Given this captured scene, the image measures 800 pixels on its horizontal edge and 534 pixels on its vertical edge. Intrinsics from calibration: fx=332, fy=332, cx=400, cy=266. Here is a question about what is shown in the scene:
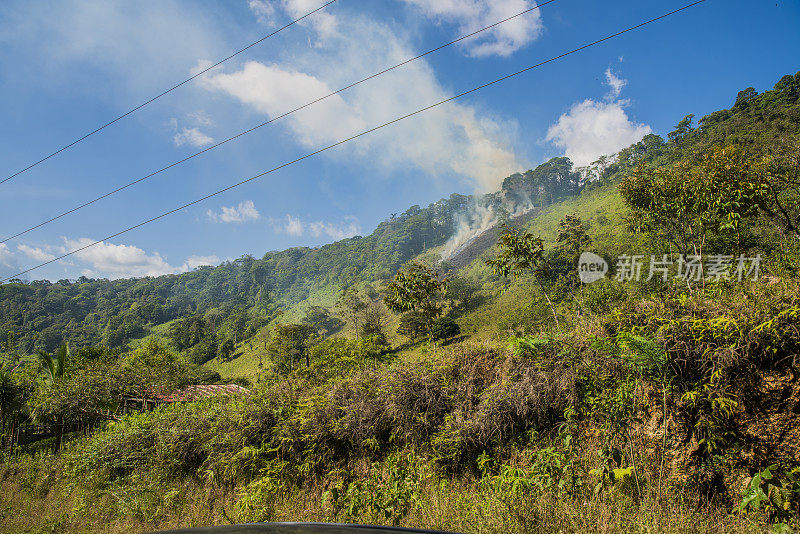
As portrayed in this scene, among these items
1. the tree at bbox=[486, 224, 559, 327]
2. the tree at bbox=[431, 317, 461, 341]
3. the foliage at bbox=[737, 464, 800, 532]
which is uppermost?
the tree at bbox=[486, 224, 559, 327]

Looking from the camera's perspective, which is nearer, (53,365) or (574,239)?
(53,365)

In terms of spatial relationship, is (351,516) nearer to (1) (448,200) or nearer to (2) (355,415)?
(2) (355,415)

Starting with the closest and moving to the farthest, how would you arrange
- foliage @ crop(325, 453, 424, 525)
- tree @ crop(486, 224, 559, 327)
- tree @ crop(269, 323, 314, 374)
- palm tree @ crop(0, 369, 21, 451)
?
foliage @ crop(325, 453, 424, 525) < tree @ crop(486, 224, 559, 327) < palm tree @ crop(0, 369, 21, 451) < tree @ crop(269, 323, 314, 374)

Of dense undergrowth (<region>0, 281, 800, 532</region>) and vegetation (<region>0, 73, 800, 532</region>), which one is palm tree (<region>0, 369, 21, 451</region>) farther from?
dense undergrowth (<region>0, 281, 800, 532</region>)

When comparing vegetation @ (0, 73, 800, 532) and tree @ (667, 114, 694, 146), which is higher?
tree @ (667, 114, 694, 146)

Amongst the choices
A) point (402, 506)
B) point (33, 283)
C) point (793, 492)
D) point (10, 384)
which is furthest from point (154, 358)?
point (33, 283)

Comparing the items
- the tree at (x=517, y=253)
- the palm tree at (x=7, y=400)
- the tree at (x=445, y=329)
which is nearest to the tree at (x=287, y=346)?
the tree at (x=445, y=329)

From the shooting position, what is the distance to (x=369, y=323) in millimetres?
48406

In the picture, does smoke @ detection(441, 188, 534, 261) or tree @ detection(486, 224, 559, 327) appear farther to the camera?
smoke @ detection(441, 188, 534, 261)

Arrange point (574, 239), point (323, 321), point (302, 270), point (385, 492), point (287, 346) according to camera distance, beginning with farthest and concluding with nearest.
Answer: point (302, 270)
point (323, 321)
point (287, 346)
point (574, 239)
point (385, 492)

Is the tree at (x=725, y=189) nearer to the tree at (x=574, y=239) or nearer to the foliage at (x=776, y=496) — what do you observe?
the foliage at (x=776, y=496)

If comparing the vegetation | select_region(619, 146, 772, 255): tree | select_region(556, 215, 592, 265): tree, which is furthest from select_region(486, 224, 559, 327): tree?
select_region(556, 215, 592, 265): tree

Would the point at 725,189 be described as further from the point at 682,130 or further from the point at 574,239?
the point at 682,130

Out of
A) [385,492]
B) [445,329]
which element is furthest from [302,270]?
[385,492]
